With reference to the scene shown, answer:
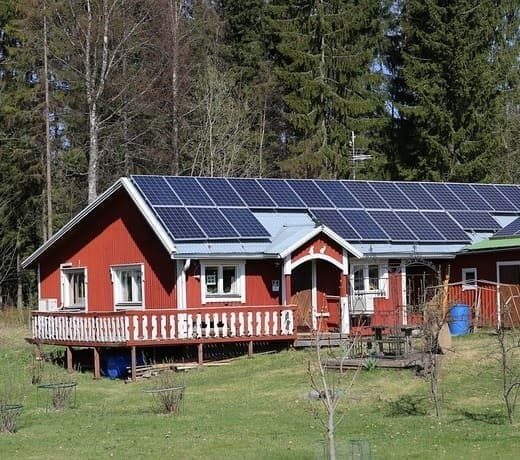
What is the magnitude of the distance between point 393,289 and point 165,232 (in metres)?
7.73

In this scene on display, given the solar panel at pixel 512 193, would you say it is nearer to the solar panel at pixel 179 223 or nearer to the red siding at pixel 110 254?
the solar panel at pixel 179 223

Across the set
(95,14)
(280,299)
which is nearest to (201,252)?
(280,299)

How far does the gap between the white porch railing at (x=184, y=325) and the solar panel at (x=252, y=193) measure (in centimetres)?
464

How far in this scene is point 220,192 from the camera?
32156mm

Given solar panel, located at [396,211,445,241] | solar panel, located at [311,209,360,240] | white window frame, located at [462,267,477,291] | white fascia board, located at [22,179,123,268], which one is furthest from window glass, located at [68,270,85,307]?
white window frame, located at [462,267,477,291]

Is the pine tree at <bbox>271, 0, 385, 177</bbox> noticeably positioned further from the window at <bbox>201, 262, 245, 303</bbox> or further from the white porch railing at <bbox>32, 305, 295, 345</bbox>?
the white porch railing at <bbox>32, 305, 295, 345</bbox>

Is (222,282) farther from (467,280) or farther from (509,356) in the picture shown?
(509,356)

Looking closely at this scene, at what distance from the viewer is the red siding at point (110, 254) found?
3003 centimetres

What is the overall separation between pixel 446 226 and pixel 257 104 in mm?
21731

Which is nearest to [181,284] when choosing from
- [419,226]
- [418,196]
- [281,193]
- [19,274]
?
[281,193]

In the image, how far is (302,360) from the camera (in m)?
26.8

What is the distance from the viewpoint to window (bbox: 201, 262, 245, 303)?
2923 cm

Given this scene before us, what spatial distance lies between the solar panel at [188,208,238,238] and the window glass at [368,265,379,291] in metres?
4.79

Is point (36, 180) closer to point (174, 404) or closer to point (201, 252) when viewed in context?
point (201, 252)
